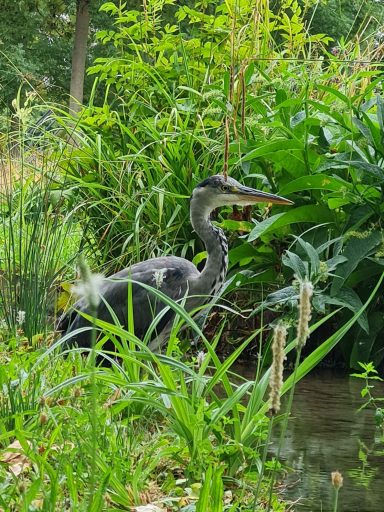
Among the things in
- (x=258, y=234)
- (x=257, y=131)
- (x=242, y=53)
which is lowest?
(x=258, y=234)

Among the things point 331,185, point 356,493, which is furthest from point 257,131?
point 356,493

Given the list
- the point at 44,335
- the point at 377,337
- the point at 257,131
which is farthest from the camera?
the point at 257,131

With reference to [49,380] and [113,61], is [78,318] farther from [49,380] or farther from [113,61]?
[113,61]

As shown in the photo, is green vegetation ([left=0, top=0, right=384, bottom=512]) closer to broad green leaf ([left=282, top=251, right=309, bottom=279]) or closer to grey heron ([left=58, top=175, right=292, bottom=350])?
broad green leaf ([left=282, top=251, right=309, bottom=279])

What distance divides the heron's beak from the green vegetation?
0.88 ft

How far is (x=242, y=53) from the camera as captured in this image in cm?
796

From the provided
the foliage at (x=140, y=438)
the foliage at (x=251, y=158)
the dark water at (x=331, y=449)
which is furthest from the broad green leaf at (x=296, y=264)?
the foliage at (x=140, y=438)

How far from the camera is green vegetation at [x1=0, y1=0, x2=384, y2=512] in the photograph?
11.4 feet

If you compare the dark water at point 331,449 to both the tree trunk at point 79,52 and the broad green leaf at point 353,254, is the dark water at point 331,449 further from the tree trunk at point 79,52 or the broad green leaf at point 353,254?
the tree trunk at point 79,52

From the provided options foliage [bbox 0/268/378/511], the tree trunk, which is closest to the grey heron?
foliage [bbox 0/268/378/511]

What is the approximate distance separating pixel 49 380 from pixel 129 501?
122 cm

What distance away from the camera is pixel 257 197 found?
5895mm

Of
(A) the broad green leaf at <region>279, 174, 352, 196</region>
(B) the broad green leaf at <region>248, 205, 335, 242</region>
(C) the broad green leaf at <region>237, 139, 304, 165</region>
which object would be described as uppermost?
(C) the broad green leaf at <region>237, 139, 304, 165</region>

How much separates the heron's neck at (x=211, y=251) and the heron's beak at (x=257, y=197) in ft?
0.72
